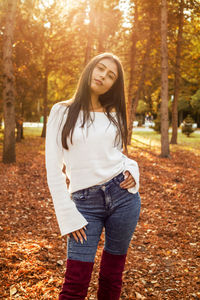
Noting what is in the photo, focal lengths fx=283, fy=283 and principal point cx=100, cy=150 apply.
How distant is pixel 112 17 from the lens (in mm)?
15070

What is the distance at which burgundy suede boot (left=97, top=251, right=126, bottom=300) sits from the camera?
7.18ft

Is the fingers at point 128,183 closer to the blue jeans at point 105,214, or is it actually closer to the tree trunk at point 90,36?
the blue jeans at point 105,214

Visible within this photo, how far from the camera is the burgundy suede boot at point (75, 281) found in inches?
74.8

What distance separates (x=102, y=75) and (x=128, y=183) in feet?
2.82

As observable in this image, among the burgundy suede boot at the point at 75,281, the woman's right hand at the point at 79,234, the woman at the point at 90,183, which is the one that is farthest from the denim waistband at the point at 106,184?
the burgundy suede boot at the point at 75,281

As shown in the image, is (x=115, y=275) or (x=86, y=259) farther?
(x=115, y=275)

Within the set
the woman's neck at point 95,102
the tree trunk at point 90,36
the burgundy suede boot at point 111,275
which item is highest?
the tree trunk at point 90,36

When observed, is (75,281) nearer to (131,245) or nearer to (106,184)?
(106,184)

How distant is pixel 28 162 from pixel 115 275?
29.8 feet

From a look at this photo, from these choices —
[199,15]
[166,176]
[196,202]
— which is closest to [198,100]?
[199,15]

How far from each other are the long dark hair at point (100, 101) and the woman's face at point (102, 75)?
0.03 metres

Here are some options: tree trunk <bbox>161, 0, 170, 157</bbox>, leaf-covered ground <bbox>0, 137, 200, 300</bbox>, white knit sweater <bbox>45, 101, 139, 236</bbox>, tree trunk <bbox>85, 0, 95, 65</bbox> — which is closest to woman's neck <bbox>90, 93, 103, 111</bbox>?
white knit sweater <bbox>45, 101, 139, 236</bbox>

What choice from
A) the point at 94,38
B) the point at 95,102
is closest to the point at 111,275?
the point at 95,102

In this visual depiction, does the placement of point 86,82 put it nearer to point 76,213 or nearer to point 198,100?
point 76,213
